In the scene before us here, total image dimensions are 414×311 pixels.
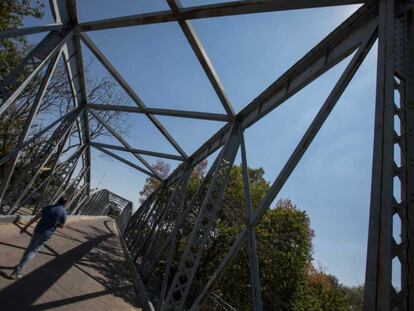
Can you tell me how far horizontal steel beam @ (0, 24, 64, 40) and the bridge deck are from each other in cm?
431

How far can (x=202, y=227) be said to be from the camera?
6.97 metres

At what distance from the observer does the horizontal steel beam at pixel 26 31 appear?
594 centimetres

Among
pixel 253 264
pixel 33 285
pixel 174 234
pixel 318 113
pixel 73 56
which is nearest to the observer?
pixel 318 113

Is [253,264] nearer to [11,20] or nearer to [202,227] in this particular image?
[202,227]

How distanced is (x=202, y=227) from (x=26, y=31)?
5.18m

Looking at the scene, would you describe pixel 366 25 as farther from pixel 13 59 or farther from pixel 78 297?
pixel 13 59

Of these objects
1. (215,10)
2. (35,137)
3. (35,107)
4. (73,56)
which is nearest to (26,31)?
(35,107)

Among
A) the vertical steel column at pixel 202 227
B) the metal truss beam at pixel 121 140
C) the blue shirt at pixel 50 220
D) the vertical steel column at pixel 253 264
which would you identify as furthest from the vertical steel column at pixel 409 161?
the metal truss beam at pixel 121 140

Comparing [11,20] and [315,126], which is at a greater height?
[11,20]

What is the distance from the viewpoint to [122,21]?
251 inches

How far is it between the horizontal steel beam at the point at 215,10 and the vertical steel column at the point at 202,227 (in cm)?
291

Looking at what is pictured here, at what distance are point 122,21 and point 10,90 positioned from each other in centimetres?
307

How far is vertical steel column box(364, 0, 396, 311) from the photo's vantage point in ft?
8.00

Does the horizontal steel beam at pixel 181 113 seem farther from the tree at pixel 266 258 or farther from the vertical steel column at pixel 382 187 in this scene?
the tree at pixel 266 258
